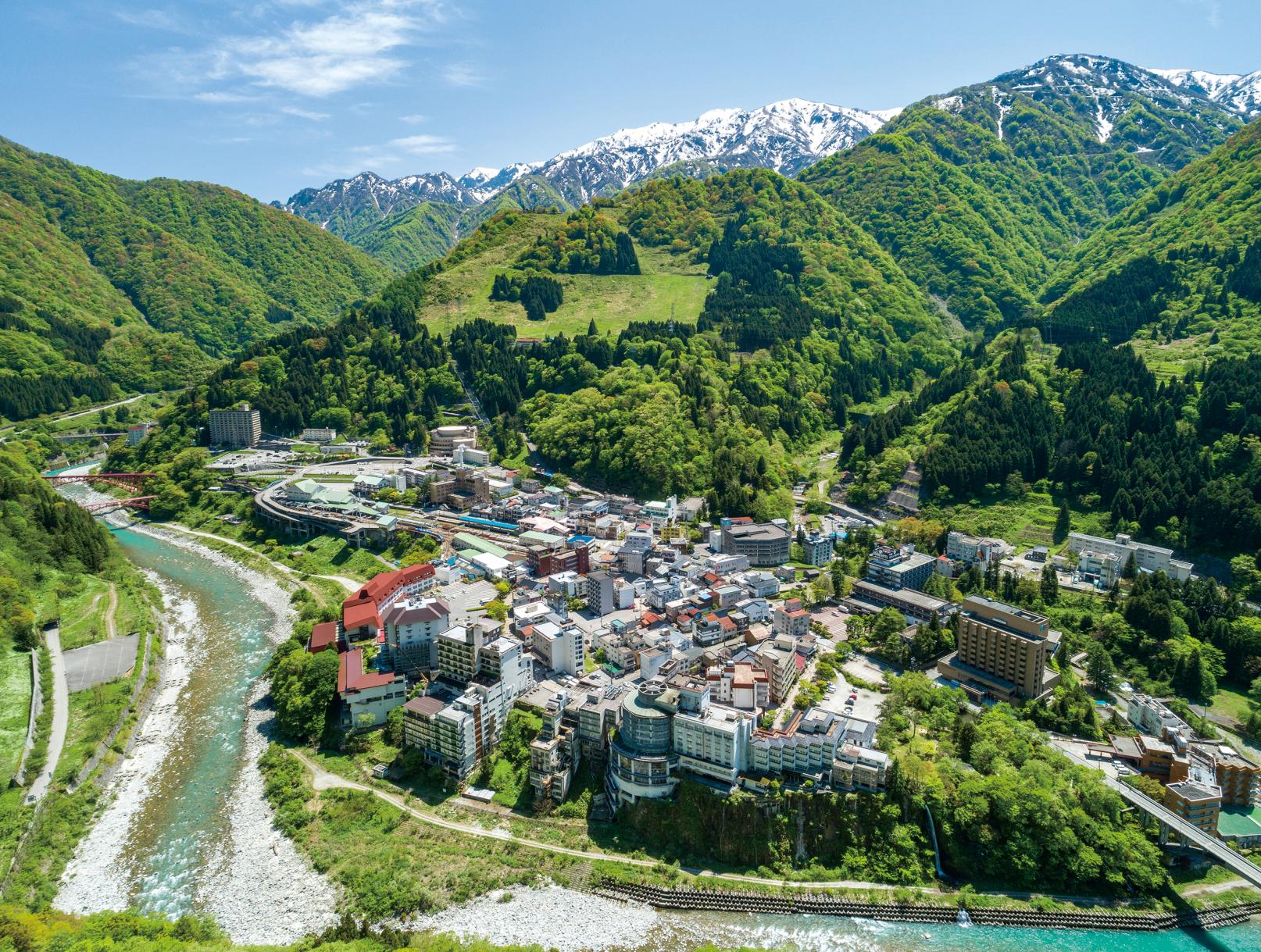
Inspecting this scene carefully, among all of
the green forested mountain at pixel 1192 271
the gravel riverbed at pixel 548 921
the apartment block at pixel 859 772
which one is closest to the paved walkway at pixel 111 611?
the gravel riverbed at pixel 548 921

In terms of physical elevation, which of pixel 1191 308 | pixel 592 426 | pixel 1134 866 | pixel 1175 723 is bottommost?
pixel 1134 866

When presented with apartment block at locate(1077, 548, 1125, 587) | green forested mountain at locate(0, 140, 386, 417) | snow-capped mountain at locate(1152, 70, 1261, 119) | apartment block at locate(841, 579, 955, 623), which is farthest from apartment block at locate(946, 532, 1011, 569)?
snow-capped mountain at locate(1152, 70, 1261, 119)

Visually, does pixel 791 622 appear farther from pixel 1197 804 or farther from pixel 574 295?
pixel 574 295

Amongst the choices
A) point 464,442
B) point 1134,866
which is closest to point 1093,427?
point 1134,866

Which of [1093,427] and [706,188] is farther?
[706,188]

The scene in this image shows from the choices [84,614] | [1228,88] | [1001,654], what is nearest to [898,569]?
[1001,654]

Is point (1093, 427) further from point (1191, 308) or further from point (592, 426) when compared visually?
point (592, 426)
